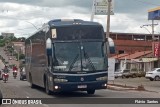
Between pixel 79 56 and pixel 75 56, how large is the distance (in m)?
0.19

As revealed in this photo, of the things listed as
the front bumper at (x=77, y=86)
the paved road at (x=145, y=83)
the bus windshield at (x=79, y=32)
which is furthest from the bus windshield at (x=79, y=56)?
the paved road at (x=145, y=83)

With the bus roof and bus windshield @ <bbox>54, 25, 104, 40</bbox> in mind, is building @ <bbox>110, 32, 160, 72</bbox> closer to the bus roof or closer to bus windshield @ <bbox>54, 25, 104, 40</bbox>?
the bus roof

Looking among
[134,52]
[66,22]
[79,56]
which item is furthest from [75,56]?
[134,52]

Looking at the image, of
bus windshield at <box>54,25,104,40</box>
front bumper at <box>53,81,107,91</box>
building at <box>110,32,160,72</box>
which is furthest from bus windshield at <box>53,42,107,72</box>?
building at <box>110,32,160,72</box>

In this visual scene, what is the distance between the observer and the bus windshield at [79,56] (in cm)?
2078

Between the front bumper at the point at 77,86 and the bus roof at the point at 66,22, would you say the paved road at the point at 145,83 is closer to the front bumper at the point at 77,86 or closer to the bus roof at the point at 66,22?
the front bumper at the point at 77,86

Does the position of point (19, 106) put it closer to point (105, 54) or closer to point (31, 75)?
point (105, 54)

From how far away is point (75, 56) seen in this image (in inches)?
821

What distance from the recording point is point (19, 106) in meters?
17.1

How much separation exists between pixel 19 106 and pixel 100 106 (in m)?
3.06

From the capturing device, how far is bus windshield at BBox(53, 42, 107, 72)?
68.2ft

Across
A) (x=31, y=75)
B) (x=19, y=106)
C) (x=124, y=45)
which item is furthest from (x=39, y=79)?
(x=124, y=45)

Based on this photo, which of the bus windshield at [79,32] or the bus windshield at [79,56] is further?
the bus windshield at [79,32]

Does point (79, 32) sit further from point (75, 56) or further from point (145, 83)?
point (145, 83)
